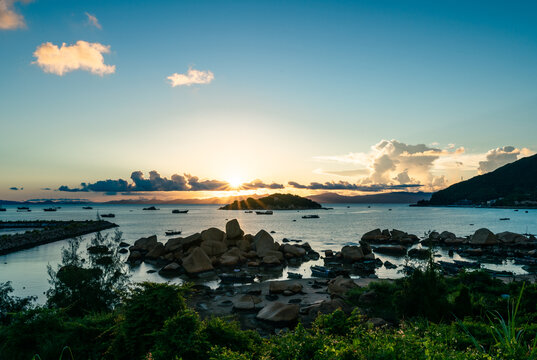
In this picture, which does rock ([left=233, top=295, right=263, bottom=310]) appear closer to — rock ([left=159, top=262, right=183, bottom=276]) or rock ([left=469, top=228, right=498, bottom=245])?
rock ([left=159, top=262, right=183, bottom=276])

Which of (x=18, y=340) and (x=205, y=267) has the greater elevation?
(x=18, y=340)

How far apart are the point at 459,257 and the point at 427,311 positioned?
31765mm

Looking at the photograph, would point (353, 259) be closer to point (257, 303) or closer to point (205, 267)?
point (205, 267)

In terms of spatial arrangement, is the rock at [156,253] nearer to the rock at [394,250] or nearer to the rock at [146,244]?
the rock at [146,244]

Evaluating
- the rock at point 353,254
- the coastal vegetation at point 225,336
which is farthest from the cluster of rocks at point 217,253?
the coastal vegetation at point 225,336

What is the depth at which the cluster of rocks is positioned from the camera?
2952 cm

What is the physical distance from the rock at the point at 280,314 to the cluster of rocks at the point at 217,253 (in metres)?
14.6

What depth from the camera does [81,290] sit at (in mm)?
15211

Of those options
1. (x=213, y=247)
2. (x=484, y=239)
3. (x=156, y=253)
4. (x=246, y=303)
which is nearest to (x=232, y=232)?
(x=213, y=247)

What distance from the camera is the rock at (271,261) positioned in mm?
31641

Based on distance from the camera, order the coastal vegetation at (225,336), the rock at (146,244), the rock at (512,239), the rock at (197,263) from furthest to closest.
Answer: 1. the rock at (512,239)
2. the rock at (146,244)
3. the rock at (197,263)
4. the coastal vegetation at (225,336)

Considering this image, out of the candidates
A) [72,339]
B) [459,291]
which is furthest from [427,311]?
[72,339]

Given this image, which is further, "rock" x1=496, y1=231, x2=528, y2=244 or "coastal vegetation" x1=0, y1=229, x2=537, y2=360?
"rock" x1=496, y1=231, x2=528, y2=244

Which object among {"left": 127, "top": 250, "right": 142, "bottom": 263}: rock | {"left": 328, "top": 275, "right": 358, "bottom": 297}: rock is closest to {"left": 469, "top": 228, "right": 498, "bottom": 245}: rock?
{"left": 328, "top": 275, "right": 358, "bottom": 297}: rock
